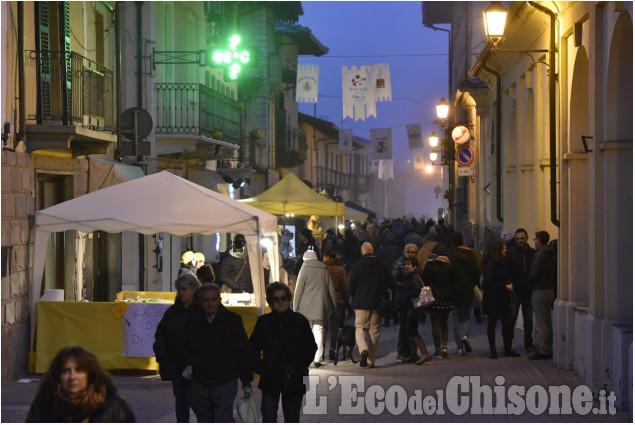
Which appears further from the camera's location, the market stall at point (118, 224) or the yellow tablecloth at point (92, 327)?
the yellow tablecloth at point (92, 327)

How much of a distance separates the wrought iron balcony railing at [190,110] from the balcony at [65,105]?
609cm

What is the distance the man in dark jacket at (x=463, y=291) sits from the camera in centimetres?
1516

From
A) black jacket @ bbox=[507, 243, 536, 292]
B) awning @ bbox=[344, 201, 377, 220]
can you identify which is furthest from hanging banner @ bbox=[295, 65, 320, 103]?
black jacket @ bbox=[507, 243, 536, 292]

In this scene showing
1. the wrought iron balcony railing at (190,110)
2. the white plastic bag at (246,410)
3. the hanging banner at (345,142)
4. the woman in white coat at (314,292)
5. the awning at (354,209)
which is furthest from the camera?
the hanging banner at (345,142)

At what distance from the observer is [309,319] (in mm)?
13938

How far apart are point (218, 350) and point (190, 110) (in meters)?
16.5

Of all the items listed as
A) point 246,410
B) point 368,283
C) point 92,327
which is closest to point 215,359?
point 246,410

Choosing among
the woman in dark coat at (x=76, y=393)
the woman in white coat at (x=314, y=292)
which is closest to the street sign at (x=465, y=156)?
the woman in white coat at (x=314, y=292)

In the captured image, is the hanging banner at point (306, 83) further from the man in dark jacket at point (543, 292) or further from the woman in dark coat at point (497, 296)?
the man in dark jacket at point (543, 292)

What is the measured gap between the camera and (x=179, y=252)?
2509 centimetres

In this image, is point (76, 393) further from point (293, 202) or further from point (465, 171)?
point (465, 171)

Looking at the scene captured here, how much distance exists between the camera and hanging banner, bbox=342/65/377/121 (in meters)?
31.3

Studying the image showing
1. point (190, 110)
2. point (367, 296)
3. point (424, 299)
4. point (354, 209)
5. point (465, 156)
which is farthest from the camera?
point (354, 209)

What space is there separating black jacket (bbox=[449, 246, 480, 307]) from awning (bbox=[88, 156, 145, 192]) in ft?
18.9
